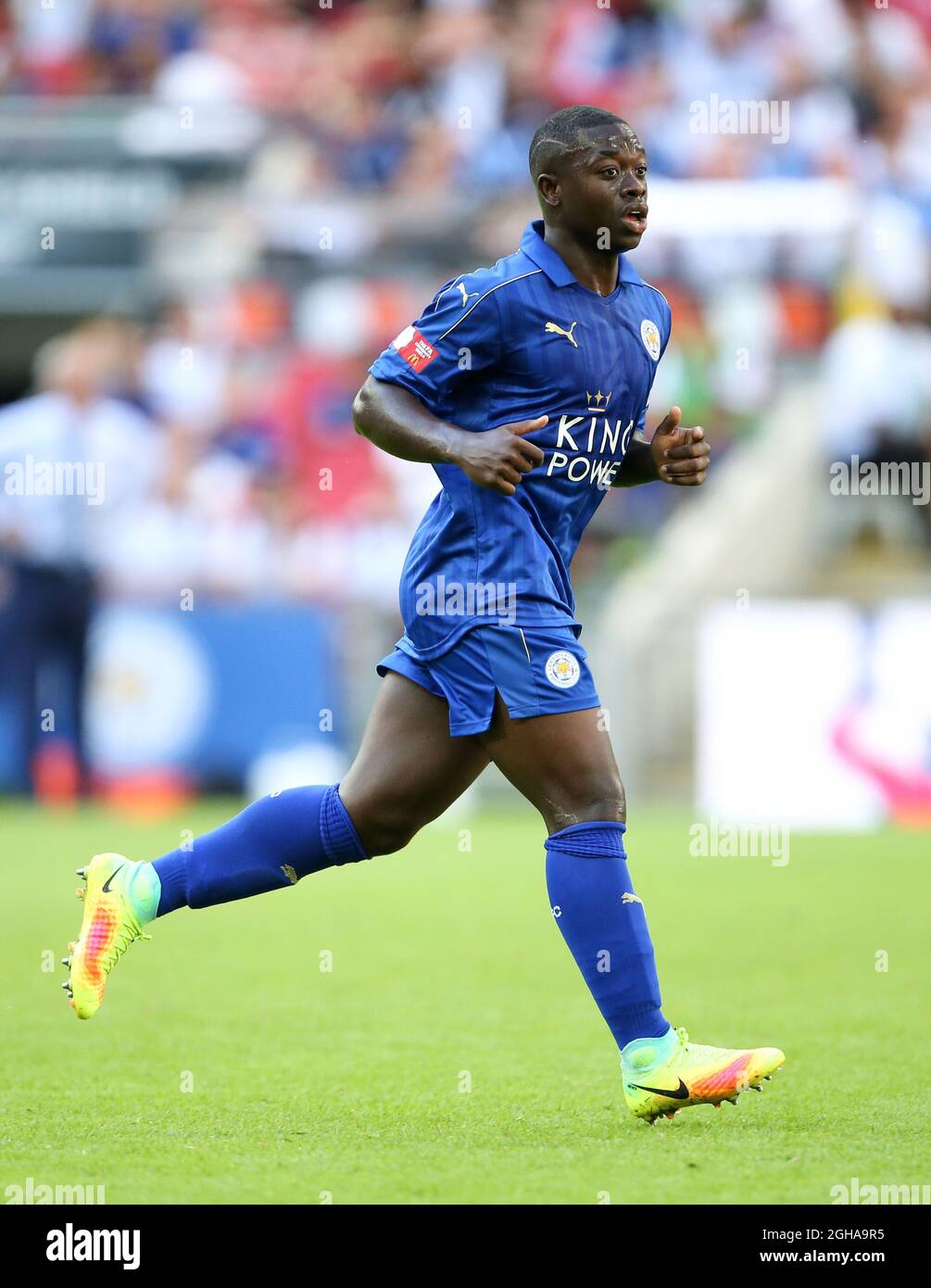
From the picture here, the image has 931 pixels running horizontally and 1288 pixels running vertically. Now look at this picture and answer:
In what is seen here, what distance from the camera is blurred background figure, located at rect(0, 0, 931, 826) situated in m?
13.1

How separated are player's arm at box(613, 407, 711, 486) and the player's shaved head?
2.23 ft

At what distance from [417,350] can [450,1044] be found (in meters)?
2.05

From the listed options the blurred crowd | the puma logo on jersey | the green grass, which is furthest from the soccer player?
the blurred crowd

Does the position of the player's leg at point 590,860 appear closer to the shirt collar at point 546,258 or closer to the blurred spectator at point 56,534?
the shirt collar at point 546,258

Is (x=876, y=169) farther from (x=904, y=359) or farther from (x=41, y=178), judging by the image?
(x=41, y=178)

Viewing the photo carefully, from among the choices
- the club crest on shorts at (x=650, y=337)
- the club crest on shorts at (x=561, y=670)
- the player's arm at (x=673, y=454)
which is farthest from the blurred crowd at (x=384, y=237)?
the club crest on shorts at (x=561, y=670)

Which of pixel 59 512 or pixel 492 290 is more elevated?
pixel 59 512

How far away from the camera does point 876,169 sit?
16.4 metres

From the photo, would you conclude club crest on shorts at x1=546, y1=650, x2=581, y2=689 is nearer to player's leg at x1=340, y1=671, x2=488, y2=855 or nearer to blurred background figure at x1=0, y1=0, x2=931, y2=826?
player's leg at x1=340, y1=671, x2=488, y2=855

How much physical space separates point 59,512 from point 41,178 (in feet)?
14.2

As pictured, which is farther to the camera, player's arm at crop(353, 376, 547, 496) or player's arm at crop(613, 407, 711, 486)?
player's arm at crop(613, 407, 711, 486)

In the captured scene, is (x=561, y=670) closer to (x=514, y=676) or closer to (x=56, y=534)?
(x=514, y=676)

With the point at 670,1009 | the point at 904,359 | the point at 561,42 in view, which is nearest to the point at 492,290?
the point at 670,1009

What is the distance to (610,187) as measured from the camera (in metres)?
4.60
